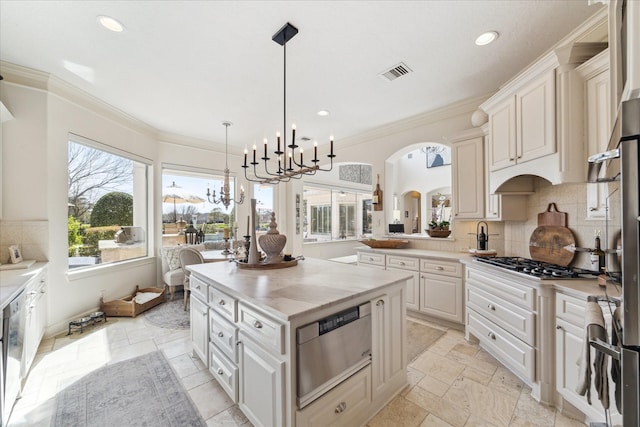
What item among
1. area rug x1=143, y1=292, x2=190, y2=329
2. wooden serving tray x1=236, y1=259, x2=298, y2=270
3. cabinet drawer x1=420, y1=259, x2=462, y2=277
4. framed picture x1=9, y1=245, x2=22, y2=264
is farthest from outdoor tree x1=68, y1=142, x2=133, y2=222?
cabinet drawer x1=420, y1=259, x2=462, y2=277

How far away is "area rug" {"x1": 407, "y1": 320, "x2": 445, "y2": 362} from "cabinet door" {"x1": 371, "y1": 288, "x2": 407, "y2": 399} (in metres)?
0.72

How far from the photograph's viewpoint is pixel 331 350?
1.48 m

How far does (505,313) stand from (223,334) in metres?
2.38

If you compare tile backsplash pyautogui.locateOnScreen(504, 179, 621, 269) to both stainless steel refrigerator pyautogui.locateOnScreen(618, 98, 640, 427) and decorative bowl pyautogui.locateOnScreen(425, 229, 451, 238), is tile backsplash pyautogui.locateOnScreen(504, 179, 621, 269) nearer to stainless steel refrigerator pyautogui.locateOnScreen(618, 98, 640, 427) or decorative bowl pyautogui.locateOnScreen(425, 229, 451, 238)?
decorative bowl pyautogui.locateOnScreen(425, 229, 451, 238)

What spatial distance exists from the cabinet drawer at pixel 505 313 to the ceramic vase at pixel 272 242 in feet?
6.76

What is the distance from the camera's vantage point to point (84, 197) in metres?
3.60

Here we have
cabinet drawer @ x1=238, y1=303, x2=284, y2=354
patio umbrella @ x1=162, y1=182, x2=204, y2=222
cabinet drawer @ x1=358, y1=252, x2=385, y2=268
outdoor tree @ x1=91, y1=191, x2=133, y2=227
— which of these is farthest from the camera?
patio umbrella @ x1=162, y1=182, x2=204, y2=222

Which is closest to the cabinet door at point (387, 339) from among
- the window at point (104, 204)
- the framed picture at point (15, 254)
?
the framed picture at point (15, 254)

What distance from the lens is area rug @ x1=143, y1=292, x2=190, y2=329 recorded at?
337 cm

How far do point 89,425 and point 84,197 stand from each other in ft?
9.92

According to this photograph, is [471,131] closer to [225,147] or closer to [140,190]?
[225,147]

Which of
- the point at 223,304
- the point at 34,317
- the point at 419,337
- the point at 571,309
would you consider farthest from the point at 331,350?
the point at 34,317

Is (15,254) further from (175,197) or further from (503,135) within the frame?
(503,135)

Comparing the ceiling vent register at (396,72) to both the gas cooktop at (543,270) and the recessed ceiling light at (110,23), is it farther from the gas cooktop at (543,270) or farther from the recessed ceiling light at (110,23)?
the recessed ceiling light at (110,23)
